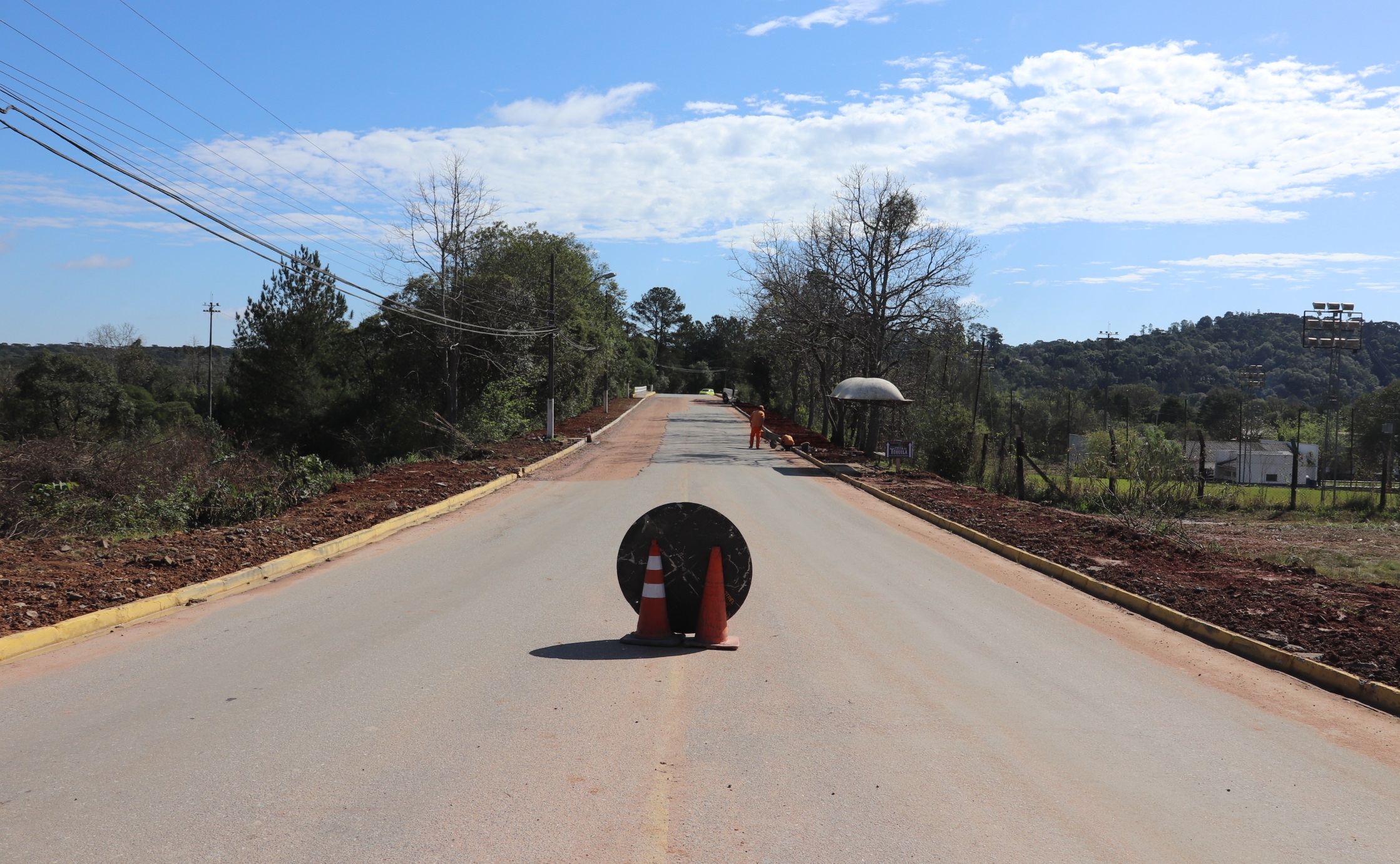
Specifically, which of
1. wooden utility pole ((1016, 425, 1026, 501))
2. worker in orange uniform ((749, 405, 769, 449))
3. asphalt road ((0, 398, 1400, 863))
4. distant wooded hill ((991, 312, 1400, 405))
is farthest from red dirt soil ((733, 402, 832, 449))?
distant wooded hill ((991, 312, 1400, 405))

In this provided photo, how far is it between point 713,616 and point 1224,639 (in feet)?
16.3

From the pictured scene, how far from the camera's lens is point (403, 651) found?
7.50 meters

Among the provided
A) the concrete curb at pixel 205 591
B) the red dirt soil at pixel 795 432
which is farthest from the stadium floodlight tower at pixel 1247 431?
the concrete curb at pixel 205 591

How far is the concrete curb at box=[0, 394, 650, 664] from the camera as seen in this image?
747 centimetres

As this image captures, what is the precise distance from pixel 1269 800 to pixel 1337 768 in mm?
1005

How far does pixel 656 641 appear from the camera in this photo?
7.76 meters

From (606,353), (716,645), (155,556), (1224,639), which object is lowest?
(1224,639)

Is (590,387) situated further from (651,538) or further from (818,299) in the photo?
(651,538)

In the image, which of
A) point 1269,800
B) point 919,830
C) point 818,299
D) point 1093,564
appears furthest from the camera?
point 818,299

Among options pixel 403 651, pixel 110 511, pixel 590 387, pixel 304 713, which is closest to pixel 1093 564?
pixel 403 651

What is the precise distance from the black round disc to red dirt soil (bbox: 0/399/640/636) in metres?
4.79

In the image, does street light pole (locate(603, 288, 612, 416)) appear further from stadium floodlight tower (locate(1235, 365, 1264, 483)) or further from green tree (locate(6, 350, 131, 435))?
stadium floodlight tower (locate(1235, 365, 1264, 483))

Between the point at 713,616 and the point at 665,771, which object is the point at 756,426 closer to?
the point at 713,616

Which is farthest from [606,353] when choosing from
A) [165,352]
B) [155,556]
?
[165,352]
